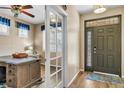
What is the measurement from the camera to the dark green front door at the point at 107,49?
165 inches

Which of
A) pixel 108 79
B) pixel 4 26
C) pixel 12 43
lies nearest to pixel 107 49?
pixel 108 79

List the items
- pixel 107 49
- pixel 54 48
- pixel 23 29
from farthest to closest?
pixel 23 29, pixel 107 49, pixel 54 48

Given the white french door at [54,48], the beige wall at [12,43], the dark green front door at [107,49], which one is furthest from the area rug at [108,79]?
the beige wall at [12,43]

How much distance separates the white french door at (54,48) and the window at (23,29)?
338cm

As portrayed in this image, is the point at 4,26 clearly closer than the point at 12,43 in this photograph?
Yes

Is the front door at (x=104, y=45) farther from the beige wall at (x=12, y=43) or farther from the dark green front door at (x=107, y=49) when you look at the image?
the beige wall at (x=12, y=43)

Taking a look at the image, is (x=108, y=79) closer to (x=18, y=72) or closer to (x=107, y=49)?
(x=107, y=49)

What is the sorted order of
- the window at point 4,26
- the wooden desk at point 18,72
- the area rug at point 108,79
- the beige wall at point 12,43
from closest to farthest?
the wooden desk at point 18,72 → the area rug at point 108,79 → the window at point 4,26 → the beige wall at point 12,43

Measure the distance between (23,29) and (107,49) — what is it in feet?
13.5

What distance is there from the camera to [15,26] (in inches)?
209

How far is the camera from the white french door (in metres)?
2.10

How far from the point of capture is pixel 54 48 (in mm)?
2475
